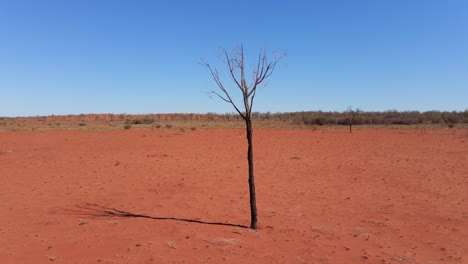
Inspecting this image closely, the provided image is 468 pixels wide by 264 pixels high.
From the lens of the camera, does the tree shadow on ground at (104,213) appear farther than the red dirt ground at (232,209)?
Yes

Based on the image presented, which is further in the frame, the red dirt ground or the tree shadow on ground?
the tree shadow on ground

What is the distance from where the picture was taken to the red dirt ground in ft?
18.4

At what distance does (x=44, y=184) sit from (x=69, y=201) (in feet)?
8.67

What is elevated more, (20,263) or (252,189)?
(252,189)

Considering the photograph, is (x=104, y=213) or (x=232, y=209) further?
(x=232, y=209)

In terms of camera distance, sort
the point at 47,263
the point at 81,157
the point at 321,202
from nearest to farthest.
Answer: the point at 47,263 → the point at 321,202 → the point at 81,157

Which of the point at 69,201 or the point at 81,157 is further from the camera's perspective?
the point at 81,157

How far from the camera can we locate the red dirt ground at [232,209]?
5.59 meters

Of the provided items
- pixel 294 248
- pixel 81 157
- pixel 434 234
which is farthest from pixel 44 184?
pixel 434 234

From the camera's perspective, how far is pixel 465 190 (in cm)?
966

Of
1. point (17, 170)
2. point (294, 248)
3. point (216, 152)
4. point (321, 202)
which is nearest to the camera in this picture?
point (294, 248)

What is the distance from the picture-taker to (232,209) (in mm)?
8156

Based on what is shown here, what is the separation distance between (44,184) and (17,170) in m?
3.21

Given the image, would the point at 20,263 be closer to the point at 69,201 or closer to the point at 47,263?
the point at 47,263
